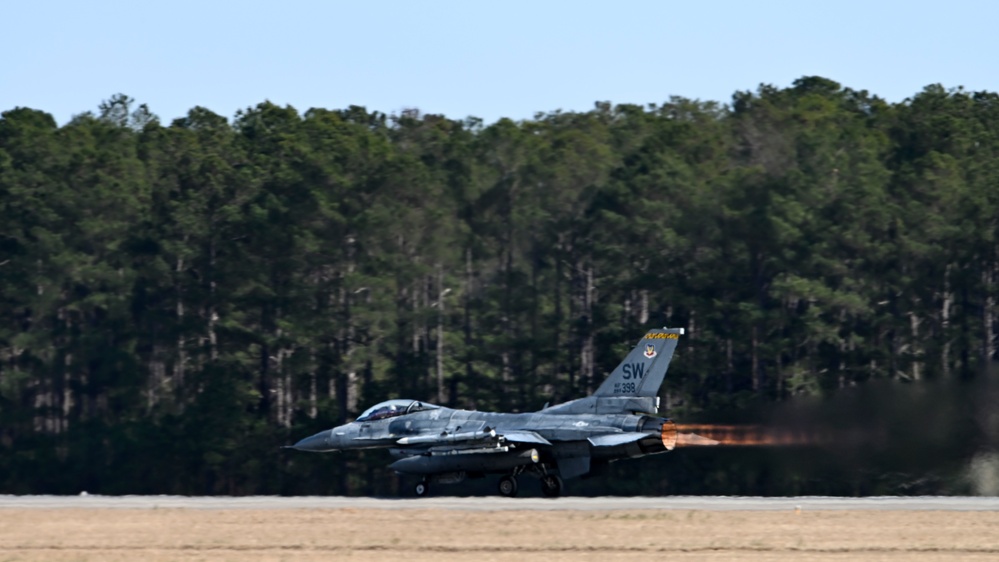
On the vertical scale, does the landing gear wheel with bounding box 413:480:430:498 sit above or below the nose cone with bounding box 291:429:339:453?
below

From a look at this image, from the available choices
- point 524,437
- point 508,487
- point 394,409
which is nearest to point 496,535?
point 524,437

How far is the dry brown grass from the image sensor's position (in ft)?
72.8

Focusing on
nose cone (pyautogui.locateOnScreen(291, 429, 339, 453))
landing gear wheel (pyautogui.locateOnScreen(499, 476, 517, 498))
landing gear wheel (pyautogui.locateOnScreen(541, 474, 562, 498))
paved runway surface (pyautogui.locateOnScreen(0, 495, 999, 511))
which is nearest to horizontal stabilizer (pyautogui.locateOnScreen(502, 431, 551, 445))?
landing gear wheel (pyautogui.locateOnScreen(541, 474, 562, 498))

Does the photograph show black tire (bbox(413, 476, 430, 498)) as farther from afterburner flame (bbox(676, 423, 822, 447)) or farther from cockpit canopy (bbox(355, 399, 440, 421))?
afterburner flame (bbox(676, 423, 822, 447))

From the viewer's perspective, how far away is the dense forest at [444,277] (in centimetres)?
4656

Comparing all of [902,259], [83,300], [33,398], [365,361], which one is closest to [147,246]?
[83,300]

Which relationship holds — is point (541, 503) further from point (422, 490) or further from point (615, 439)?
point (422, 490)

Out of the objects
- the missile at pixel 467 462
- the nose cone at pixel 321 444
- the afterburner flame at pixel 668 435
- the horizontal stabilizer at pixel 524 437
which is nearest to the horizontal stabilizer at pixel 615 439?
the afterburner flame at pixel 668 435

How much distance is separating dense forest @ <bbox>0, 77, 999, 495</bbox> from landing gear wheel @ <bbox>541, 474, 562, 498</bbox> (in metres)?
9.82

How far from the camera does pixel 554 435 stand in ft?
107

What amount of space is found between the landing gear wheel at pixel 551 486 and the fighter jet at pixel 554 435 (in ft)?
0.08

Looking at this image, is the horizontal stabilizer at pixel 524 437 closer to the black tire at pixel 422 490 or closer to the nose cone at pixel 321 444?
the black tire at pixel 422 490

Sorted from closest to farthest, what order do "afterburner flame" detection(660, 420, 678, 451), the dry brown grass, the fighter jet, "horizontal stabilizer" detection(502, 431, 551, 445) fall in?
the dry brown grass
"afterburner flame" detection(660, 420, 678, 451)
the fighter jet
"horizontal stabilizer" detection(502, 431, 551, 445)

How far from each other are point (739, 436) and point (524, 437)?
5893mm
